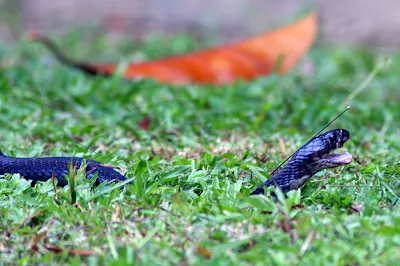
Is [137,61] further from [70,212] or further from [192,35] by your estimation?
[70,212]

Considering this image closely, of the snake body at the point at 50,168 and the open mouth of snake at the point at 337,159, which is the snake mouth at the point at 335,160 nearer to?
the open mouth of snake at the point at 337,159

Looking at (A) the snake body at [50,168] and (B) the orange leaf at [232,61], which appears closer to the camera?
(A) the snake body at [50,168]

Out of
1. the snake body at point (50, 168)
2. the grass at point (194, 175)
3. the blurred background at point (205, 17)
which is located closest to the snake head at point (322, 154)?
the grass at point (194, 175)

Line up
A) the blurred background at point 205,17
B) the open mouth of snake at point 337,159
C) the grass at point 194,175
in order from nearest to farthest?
the grass at point 194,175
the open mouth of snake at point 337,159
the blurred background at point 205,17

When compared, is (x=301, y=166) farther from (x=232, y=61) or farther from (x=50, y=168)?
(x=232, y=61)

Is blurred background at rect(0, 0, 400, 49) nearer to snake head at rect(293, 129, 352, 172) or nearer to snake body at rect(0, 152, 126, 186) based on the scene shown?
snake body at rect(0, 152, 126, 186)

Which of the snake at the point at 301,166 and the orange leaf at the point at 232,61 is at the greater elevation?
the orange leaf at the point at 232,61

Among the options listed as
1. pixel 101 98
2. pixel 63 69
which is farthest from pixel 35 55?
pixel 101 98
